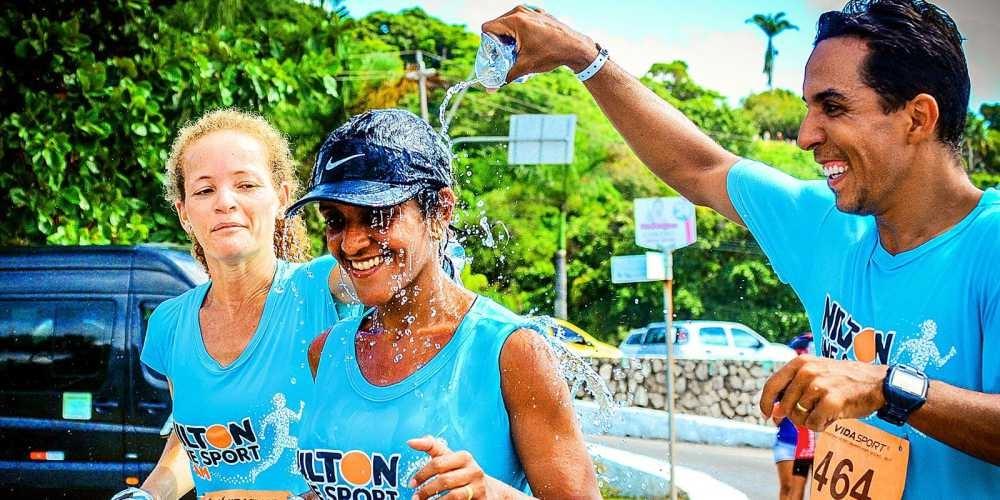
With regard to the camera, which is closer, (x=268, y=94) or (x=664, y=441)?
(x=268, y=94)

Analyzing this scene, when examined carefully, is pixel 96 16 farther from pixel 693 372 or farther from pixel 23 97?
pixel 693 372

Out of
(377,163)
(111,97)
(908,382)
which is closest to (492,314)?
(377,163)

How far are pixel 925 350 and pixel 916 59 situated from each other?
0.51 m

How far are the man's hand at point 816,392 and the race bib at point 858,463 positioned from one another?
278mm

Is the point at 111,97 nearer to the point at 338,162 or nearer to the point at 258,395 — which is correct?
the point at 258,395

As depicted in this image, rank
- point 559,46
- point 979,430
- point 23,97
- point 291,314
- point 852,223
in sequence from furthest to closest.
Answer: point 23,97 → point 291,314 → point 559,46 → point 852,223 → point 979,430

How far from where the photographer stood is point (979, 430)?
1.72m

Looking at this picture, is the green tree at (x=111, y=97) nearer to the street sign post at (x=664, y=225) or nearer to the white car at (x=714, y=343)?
the street sign post at (x=664, y=225)

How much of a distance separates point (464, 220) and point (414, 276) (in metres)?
0.48

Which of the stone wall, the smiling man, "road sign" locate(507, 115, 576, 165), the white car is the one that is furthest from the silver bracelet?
the white car

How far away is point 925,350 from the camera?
6.15 ft

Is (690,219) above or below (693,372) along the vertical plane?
above

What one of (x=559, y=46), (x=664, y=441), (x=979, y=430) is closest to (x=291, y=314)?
Result: (x=559, y=46)

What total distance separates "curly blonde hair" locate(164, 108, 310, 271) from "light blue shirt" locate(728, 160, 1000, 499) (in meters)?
1.46
